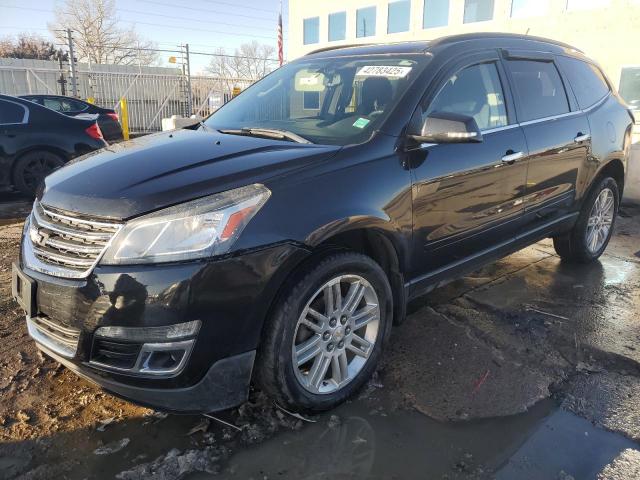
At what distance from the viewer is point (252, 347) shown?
229cm

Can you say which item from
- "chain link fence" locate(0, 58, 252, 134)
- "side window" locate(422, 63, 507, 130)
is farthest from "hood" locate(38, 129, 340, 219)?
"chain link fence" locate(0, 58, 252, 134)

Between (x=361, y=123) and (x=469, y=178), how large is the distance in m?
0.77

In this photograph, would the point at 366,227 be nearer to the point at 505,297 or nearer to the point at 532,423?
the point at 532,423

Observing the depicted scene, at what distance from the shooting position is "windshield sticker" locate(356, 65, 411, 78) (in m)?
3.15

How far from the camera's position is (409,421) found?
8.70 feet

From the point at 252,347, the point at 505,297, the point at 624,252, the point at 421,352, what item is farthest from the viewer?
the point at 624,252

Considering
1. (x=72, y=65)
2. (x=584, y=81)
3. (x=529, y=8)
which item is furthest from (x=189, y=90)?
(x=584, y=81)

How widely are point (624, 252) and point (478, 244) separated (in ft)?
10.1

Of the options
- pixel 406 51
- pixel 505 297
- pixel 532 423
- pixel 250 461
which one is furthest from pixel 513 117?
pixel 250 461

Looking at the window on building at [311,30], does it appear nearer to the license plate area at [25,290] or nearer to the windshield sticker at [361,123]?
the windshield sticker at [361,123]

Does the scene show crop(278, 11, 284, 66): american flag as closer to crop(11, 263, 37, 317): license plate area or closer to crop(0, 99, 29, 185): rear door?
crop(0, 99, 29, 185): rear door

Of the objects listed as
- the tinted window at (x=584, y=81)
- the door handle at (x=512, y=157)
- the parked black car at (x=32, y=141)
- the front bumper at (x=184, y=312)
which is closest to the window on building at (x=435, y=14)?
the parked black car at (x=32, y=141)

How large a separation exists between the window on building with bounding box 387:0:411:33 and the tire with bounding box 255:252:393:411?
67.1 feet

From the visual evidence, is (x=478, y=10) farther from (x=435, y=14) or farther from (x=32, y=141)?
(x=32, y=141)
